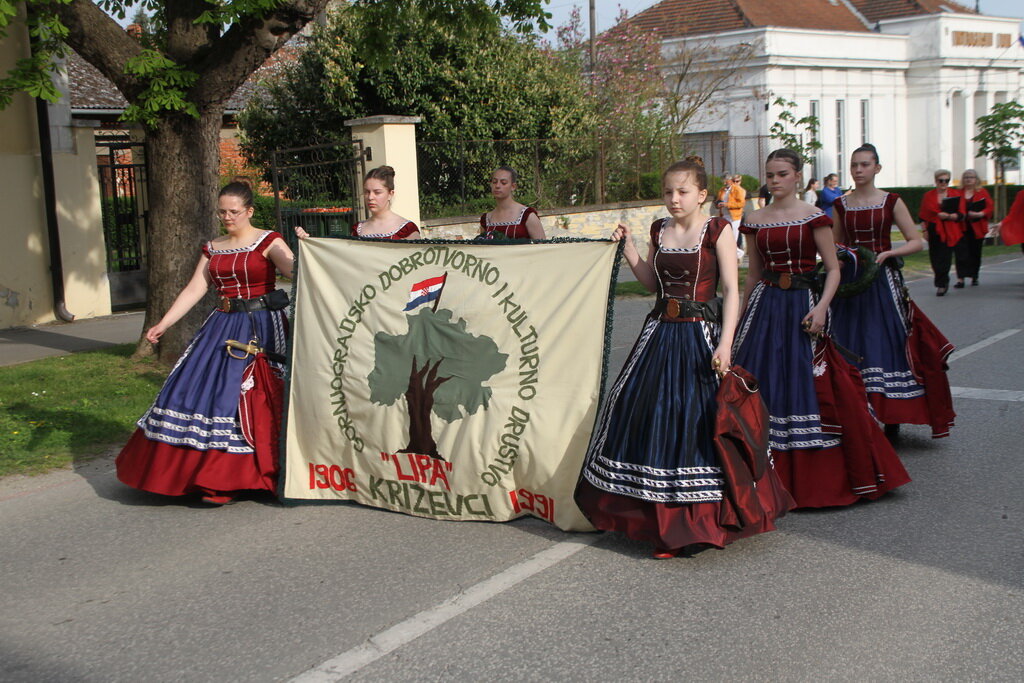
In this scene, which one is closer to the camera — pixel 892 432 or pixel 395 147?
pixel 892 432

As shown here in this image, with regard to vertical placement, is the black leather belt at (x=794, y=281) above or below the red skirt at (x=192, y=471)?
above

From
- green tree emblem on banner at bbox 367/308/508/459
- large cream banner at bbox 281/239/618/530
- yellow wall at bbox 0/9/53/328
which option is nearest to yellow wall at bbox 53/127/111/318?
yellow wall at bbox 0/9/53/328

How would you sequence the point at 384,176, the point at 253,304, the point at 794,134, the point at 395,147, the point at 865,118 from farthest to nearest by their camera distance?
the point at 865,118 → the point at 794,134 → the point at 395,147 → the point at 384,176 → the point at 253,304

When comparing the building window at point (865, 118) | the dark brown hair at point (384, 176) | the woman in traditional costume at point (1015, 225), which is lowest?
the woman in traditional costume at point (1015, 225)

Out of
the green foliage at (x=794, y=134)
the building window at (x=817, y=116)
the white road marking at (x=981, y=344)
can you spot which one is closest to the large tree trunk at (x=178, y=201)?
the white road marking at (x=981, y=344)

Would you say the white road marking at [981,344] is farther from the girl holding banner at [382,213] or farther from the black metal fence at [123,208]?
the black metal fence at [123,208]

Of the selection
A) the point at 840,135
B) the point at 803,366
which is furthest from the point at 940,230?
the point at 840,135

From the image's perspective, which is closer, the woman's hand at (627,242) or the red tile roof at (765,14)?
the woman's hand at (627,242)

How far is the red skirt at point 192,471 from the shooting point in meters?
6.00

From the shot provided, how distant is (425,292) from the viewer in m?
5.86

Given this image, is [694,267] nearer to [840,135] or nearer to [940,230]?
[940,230]

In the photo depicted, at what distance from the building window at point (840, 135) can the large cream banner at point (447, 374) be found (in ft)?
122

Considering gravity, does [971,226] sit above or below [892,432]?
above

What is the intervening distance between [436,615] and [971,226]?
14.3 m
